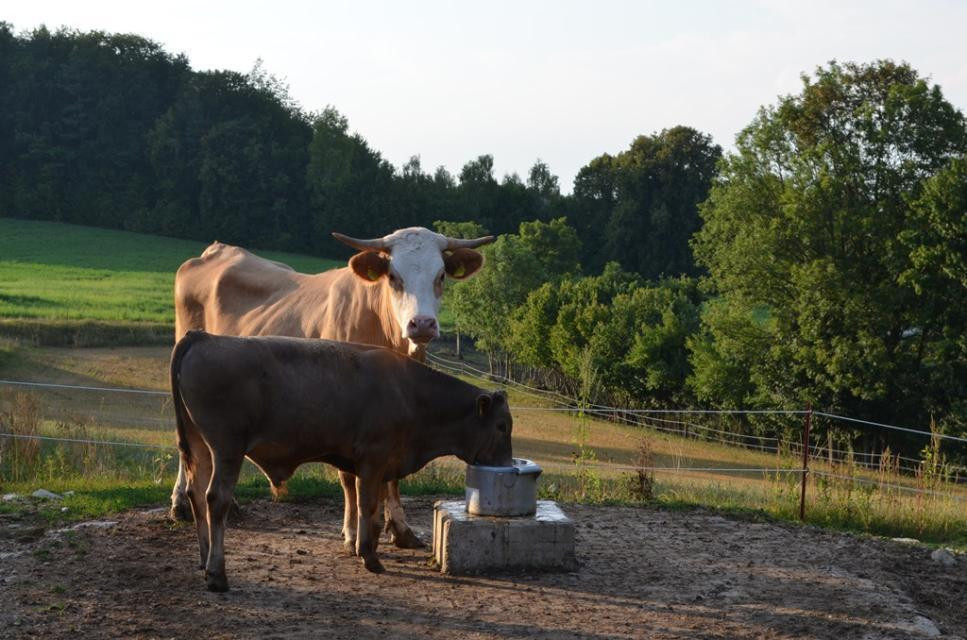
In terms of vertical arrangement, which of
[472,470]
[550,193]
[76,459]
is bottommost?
[76,459]

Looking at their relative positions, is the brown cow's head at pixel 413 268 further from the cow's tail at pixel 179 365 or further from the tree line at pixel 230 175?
the tree line at pixel 230 175

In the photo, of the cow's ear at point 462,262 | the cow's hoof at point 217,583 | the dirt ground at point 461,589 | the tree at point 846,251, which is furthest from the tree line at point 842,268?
the cow's hoof at point 217,583

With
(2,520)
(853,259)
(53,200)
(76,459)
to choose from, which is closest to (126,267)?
(53,200)

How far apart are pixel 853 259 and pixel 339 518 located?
104 ft

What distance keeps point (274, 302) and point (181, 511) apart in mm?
2304

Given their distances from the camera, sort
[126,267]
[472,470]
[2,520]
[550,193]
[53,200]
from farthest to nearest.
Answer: [550,193] < [53,200] < [126,267] < [2,520] < [472,470]

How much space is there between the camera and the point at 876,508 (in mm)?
13266

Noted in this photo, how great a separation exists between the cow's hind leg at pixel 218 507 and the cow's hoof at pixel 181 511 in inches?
110

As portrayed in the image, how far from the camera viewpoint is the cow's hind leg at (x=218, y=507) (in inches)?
325

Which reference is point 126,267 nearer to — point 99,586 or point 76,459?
point 76,459

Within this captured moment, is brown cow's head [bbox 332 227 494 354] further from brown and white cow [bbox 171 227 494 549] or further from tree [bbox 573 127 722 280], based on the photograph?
tree [bbox 573 127 722 280]

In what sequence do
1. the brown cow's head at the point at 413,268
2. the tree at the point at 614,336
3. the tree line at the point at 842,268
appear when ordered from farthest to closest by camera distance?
the tree at the point at 614,336
the tree line at the point at 842,268
the brown cow's head at the point at 413,268

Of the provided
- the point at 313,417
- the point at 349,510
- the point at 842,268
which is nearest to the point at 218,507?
the point at 313,417

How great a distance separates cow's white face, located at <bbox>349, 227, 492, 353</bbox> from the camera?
9.20m
